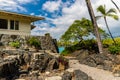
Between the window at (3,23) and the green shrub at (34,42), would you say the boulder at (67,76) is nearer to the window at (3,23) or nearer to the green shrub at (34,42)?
the green shrub at (34,42)

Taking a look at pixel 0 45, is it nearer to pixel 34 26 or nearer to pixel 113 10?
pixel 34 26

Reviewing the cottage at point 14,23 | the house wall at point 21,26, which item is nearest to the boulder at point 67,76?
the cottage at point 14,23

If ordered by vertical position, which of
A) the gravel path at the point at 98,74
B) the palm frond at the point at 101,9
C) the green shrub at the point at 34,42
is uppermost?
the palm frond at the point at 101,9

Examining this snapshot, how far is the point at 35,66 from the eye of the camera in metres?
18.5

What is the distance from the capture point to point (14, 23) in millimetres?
27359

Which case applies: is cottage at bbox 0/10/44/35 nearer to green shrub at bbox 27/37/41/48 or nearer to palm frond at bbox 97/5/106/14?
green shrub at bbox 27/37/41/48

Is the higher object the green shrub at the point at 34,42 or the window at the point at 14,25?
the window at the point at 14,25

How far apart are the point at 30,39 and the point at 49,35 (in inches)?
138

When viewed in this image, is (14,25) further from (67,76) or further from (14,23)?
(67,76)

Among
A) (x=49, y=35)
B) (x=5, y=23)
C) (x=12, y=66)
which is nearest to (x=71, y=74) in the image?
(x=12, y=66)

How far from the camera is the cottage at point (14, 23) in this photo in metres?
26.1

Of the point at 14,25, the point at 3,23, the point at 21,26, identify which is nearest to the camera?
the point at 3,23

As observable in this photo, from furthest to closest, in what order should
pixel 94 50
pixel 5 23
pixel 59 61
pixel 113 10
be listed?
pixel 113 10 < pixel 94 50 < pixel 5 23 < pixel 59 61

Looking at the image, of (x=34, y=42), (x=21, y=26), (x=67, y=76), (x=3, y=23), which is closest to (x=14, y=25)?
(x=21, y=26)
